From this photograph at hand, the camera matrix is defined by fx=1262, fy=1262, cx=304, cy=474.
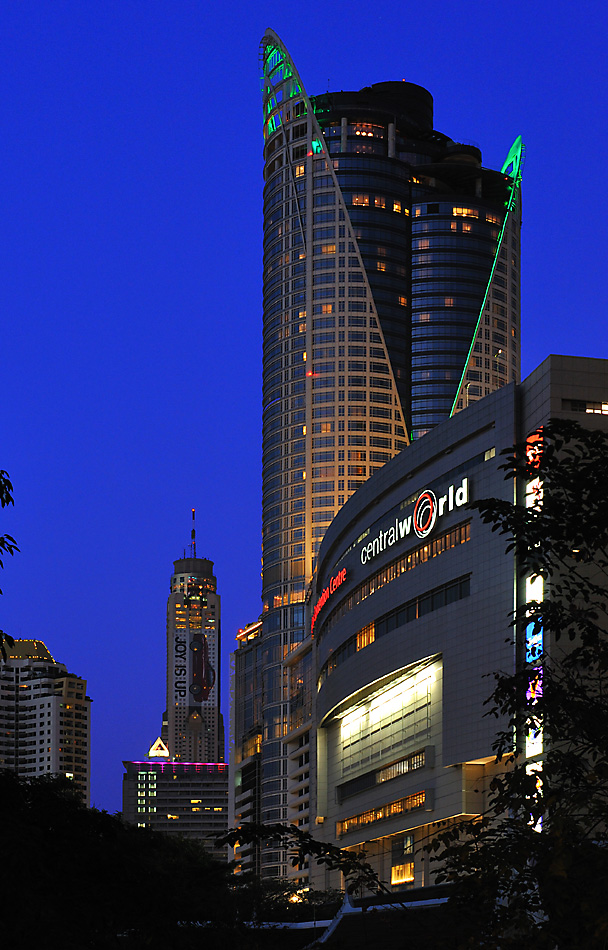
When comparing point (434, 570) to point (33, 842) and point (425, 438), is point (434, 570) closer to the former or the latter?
point (425, 438)

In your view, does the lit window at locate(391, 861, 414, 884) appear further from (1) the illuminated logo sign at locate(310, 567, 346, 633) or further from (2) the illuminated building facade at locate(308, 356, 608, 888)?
(1) the illuminated logo sign at locate(310, 567, 346, 633)

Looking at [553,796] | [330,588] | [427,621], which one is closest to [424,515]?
[427,621]

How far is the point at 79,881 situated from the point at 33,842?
246cm

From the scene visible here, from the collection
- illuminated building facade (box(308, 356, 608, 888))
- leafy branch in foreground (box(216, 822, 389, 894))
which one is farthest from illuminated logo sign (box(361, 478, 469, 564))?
leafy branch in foreground (box(216, 822, 389, 894))

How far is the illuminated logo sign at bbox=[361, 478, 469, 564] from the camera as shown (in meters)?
109

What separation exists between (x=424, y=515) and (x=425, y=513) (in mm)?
275

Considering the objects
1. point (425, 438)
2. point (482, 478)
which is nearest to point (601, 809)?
point (482, 478)

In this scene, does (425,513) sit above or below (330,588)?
above

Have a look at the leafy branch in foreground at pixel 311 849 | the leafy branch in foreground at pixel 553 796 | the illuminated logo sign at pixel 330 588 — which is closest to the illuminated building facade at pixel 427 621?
the illuminated logo sign at pixel 330 588

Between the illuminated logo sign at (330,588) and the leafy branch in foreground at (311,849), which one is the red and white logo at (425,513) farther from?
the leafy branch in foreground at (311,849)

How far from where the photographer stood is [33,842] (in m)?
18.7

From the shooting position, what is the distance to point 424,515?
375 ft

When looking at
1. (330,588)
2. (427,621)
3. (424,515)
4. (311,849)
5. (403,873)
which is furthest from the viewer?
(330,588)

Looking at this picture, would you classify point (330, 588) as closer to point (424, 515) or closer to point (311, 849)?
point (424, 515)
